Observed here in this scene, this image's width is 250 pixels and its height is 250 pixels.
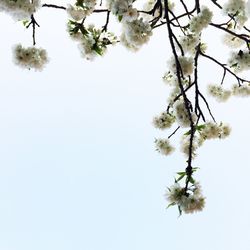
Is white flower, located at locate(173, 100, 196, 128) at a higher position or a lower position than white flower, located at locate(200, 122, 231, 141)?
lower

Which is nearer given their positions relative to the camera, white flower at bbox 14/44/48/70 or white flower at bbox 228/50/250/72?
white flower at bbox 14/44/48/70

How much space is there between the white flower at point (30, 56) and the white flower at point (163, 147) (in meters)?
3.05

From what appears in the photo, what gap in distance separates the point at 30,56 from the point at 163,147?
129 inches

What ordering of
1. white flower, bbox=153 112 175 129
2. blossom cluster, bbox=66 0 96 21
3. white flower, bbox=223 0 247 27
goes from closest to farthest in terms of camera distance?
blossom cluster, bbox=66 0 96 21
white flower, bbox=223 0 247 27
white flower, bbox=153 112 175 129

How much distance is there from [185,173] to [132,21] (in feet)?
6.49

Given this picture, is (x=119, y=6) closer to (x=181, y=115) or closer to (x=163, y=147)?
(x=181, y=115)

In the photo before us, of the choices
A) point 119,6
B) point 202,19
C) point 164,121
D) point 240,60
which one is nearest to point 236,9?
point 202,19

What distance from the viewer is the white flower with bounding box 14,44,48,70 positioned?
580cm

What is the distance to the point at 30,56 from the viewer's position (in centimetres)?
580

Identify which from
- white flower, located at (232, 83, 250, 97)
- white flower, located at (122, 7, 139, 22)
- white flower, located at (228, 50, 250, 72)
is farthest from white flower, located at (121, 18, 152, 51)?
white flower, located at (232, 83, 250, 97)

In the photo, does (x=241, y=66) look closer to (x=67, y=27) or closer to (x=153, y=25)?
(x=153, y=25)

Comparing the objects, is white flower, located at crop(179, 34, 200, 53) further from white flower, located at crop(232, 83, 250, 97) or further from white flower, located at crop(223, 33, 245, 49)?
white flower, located at crop(232, 83, 250, 97)

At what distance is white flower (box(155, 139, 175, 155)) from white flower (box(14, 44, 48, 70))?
305 cm

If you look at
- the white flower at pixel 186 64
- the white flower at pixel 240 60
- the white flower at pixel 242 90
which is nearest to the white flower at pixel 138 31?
the white flower at pixel 186 64
